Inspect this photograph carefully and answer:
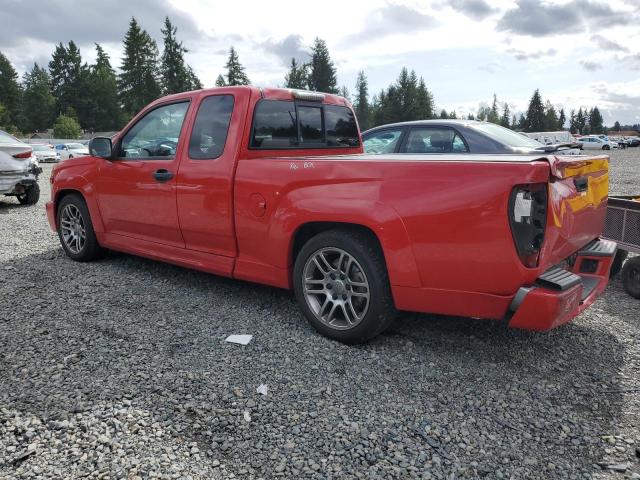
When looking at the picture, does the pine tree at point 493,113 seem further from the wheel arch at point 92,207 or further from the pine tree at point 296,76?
the wheel arch at point 92,207

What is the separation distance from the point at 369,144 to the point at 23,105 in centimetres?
10132

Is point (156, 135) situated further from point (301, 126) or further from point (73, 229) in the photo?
point (73, 229)

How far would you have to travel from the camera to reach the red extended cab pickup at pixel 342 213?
280 centimetres

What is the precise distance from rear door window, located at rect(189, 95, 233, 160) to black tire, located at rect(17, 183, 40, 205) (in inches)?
323

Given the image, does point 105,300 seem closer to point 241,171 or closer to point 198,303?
point 198,303

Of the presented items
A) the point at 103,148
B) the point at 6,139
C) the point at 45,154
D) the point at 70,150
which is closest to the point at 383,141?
the point at 103,148

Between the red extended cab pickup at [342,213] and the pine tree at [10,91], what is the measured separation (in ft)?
323

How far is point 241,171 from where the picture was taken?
3.90 m

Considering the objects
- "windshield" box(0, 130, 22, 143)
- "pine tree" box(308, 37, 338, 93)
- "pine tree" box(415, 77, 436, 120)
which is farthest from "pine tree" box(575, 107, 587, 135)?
"windshield" box(0, 130, 22, 143)

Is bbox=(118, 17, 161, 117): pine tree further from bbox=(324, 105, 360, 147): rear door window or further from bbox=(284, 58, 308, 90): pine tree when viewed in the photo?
bbox=(324, 105, 360, 147): rear door window

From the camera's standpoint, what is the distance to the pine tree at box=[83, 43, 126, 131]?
3499 inches

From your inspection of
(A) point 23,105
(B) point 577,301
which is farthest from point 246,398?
(A) point 23,105

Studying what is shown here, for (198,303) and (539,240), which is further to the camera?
(198,303)

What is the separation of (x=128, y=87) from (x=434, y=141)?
280 ft
